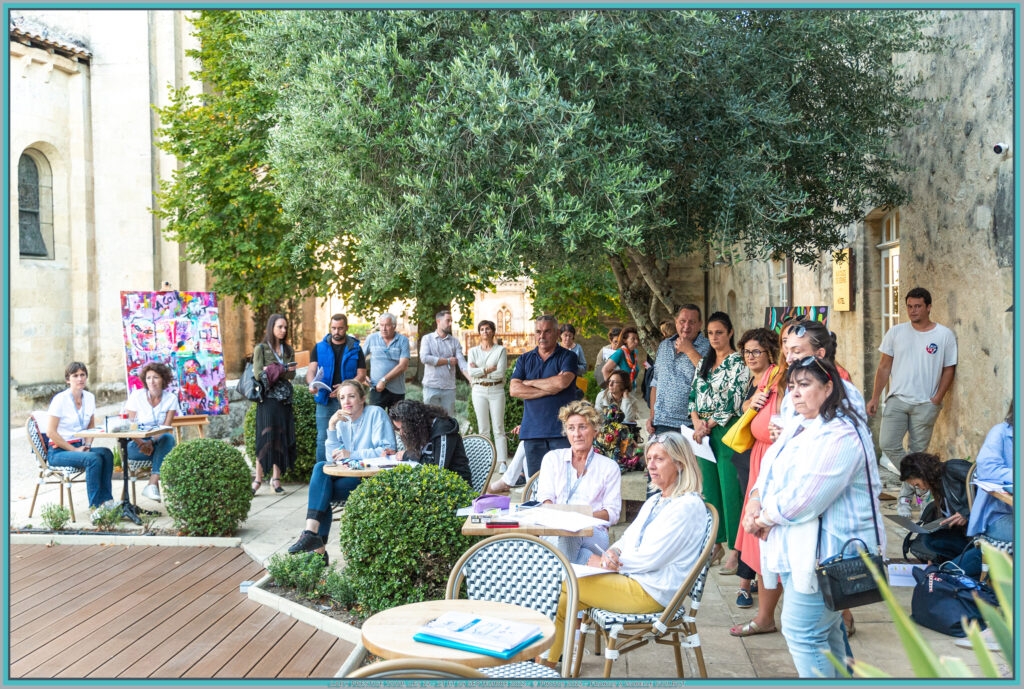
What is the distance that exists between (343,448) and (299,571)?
1.29m

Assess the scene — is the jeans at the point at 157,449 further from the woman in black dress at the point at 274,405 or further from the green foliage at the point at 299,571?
the green foliage at the point at 299,571

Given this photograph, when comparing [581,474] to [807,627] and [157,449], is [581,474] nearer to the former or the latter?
[807,627]

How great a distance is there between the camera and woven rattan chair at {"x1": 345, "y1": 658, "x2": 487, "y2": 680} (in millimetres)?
2584

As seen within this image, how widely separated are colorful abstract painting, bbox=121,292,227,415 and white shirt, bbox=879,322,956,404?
845cm

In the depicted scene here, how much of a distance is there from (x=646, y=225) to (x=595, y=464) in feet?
6.66

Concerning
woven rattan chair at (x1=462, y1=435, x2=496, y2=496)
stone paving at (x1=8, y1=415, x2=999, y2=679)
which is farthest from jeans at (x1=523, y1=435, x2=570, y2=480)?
stone paving at (x1=8, y1=415, x2=999, y2=679)

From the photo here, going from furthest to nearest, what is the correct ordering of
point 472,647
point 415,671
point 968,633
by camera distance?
point 472,647 < point 415,671 < point 968,633

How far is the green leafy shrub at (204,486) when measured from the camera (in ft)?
23.2

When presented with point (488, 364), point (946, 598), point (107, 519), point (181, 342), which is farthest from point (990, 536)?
point (181, 342)

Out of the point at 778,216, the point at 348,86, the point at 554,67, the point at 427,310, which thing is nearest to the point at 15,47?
the point at 427,310

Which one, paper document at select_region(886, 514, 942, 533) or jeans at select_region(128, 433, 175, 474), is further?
jeans at select_region(128, 433, 175, 474)

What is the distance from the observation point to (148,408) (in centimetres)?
845

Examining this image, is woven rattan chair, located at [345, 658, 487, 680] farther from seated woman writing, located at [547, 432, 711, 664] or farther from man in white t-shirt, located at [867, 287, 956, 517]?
man in white t-shirt, located at [867, 287, 956, 517]

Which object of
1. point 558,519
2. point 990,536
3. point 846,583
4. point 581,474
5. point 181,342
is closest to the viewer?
point 846,583
